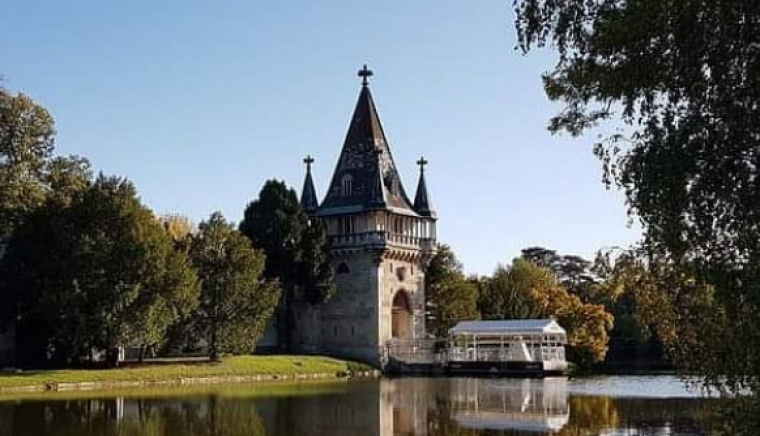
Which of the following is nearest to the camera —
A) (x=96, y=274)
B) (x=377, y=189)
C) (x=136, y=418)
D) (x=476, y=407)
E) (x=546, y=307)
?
(x=136, y=418)

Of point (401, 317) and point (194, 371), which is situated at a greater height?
point (401, 317)

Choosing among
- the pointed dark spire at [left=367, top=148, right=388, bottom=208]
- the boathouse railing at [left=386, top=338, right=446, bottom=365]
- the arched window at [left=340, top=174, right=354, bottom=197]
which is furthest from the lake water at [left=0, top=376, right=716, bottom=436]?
the arched window at [left=340, top=174, right=354, bottom=197]

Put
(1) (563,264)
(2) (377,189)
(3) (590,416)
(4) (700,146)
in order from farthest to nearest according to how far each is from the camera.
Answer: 1. (1) (563,264)
2. (2) (377,189)
3. (3) (590,416)
4. (4) (700,146)

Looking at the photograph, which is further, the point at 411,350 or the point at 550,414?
the point at 411,350

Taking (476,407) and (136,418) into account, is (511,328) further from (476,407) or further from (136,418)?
(136,418)

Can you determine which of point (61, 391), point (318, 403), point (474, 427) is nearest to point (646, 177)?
point (474, 427)

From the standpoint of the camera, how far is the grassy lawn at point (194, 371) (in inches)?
1647

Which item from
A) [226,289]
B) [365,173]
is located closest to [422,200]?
[365,173]

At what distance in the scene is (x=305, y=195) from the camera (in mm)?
75375

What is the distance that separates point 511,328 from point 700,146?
52649mm

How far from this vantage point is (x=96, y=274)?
46781mm

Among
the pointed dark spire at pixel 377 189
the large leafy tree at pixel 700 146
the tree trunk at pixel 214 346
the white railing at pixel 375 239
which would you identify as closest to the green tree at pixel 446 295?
the white railing at pixel 375 239

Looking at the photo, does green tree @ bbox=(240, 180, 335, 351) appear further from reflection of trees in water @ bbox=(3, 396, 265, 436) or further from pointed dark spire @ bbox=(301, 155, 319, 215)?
reflection of trees in water @ bbox=(3, 396, 265, 436)

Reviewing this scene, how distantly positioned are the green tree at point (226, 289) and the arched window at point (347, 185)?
52.0 ft
